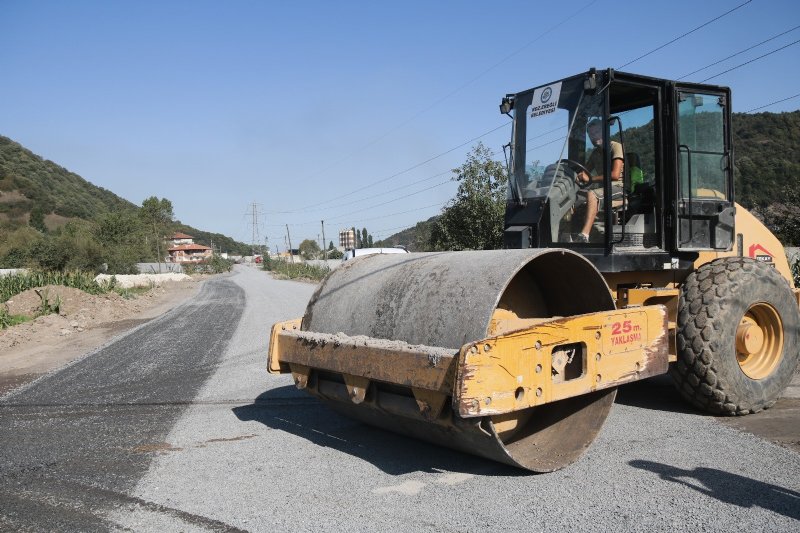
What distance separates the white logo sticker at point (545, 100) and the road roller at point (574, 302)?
0.02 meters

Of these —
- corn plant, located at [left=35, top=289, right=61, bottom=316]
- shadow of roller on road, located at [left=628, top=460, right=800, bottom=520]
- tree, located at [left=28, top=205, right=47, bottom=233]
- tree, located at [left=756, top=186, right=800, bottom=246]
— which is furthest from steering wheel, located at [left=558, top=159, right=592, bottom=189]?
tree, located at [left=28, top=205, right=47, bottom=233]

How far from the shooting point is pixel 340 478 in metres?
4.39

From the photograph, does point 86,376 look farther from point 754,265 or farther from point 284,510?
point 754,265

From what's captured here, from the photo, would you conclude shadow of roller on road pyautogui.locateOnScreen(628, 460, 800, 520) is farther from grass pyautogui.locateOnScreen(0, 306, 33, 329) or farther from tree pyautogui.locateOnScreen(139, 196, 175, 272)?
tree pyautogui.locateOnScreen(139, 196, 175, 272)

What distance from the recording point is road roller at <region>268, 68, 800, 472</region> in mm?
3887

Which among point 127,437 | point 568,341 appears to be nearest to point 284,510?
point 568,341

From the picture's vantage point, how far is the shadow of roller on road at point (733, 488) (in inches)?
147

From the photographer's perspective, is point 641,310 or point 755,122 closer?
point 641,310

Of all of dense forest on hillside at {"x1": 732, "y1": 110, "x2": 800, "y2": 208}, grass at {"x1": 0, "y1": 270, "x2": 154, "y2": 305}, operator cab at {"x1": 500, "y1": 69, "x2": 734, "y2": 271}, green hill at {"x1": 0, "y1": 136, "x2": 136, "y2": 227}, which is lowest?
grass at {"x1": 0, "y1": 270, "x2": 154, "y2": 305}

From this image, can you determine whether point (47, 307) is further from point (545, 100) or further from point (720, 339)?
point (720, 339)

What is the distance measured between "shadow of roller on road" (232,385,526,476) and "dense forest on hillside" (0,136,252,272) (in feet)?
156

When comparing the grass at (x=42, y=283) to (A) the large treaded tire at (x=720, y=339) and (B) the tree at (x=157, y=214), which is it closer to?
(A) the large treaded tire at (x=720, y=339)

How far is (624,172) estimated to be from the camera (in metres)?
5.97

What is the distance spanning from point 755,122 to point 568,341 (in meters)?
40.2
